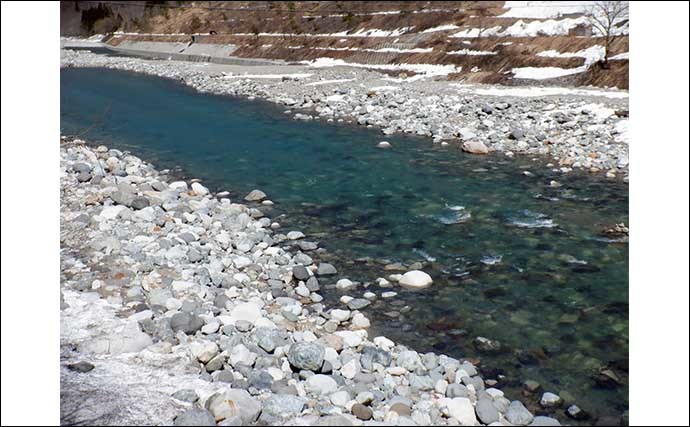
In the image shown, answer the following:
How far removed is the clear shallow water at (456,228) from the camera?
641 cm

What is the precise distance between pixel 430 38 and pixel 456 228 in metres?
32.1

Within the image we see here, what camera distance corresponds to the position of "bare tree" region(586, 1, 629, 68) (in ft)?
83.5

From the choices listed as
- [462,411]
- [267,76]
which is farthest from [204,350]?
[267,76]

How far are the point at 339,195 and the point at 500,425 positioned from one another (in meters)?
8.25

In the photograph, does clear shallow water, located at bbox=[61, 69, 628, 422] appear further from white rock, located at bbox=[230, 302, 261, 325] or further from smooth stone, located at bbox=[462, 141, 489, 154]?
white rock, located at bbox=[230, 302, 261, 325]

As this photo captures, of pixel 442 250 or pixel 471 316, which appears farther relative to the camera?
pixel 442 250

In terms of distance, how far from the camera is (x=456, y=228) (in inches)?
399

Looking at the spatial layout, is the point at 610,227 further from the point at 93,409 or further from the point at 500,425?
the point at 93,409

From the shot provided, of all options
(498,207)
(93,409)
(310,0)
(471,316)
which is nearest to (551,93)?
(498,207)

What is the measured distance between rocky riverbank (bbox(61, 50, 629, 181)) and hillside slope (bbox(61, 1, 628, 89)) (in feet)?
7.73

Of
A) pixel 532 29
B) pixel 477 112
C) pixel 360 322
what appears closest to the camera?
pixel 360 322

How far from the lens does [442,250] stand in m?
9.12

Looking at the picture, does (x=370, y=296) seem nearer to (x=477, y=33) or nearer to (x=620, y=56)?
(x=620, y=56)

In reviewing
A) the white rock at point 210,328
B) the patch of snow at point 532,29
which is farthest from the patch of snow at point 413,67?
the white rock at point 210,328
